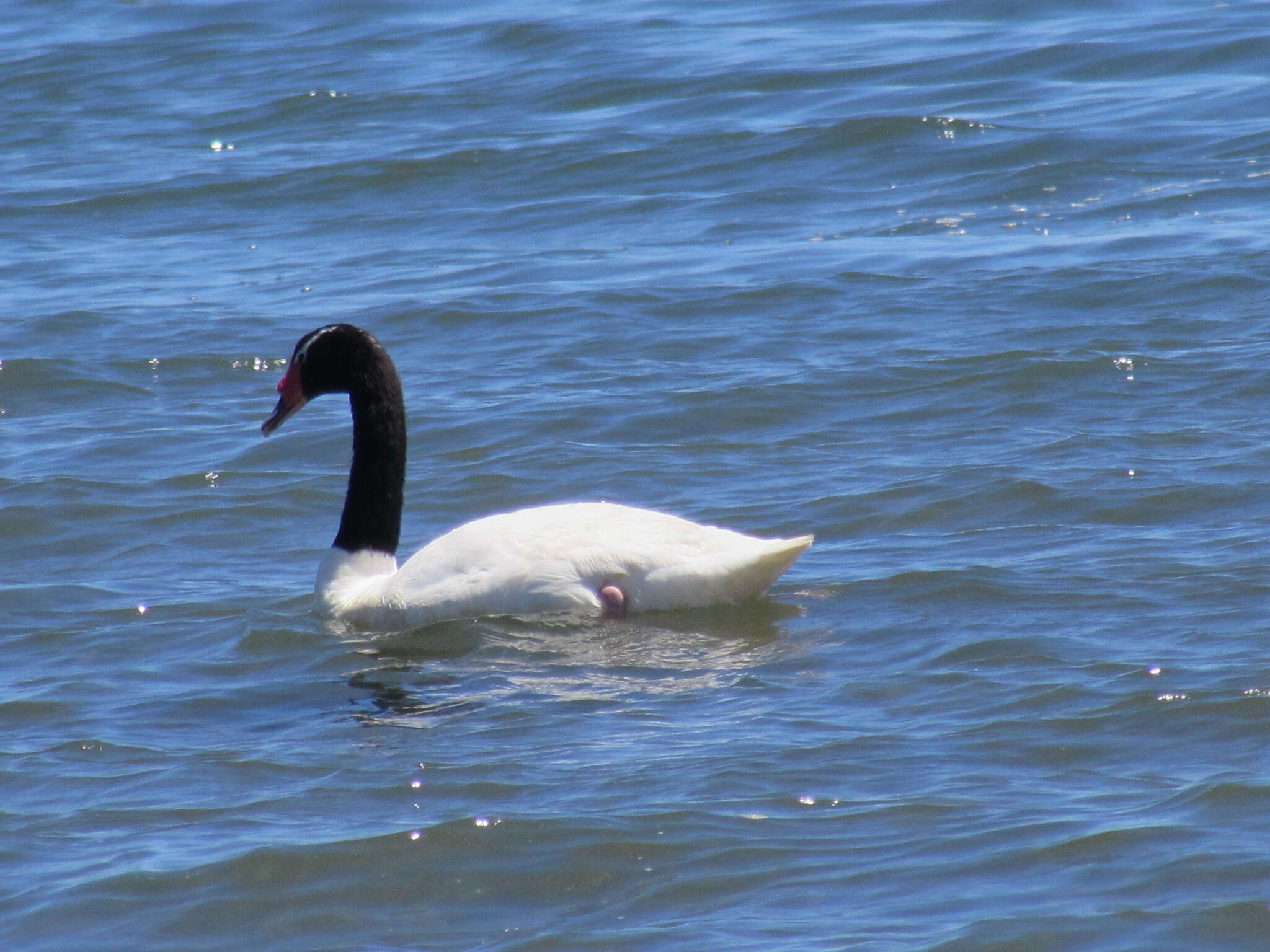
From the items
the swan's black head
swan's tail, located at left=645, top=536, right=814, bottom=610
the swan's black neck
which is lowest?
swan's tail, located at left=645, top=536, right=814, bottom=610

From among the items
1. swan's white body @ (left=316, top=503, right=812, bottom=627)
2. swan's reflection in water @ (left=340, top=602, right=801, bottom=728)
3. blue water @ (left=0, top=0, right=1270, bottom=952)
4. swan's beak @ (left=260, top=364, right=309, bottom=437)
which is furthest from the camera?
swan's beak @ (left=260, top=364, right=309, bottom=437)

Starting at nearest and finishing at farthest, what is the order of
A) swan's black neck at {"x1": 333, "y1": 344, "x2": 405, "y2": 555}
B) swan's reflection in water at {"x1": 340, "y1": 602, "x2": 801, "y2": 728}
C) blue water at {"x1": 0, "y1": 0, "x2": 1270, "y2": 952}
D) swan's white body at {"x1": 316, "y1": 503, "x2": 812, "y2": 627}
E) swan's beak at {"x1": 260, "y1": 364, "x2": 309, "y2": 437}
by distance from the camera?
1. blue water at {"x1": 0, "y1": 0, "x2": 1270, "y2": 952}
2. swan's reflection in water at {"x1": 340, "y1": 602, "x2": 801, "y2": 728}
3. swan's white body at {"x1": 316, "y1": 503, "x2": 812, "y2": 627}
4. swan's black neck at {"x1": 333, "y1": 344, "x2": 405, "y2": 555}
5. swan's beak at {"x1": 260, "y1": 364, "x2": 309, "y2": 437}

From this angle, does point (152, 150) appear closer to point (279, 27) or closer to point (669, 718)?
point (279, 27)

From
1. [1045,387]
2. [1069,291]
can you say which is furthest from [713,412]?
[1069,291]

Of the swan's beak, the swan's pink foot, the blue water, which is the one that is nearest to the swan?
the swan's pink foot

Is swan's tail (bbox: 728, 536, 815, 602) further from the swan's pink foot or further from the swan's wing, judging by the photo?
the swan's pink foot

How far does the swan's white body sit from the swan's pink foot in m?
0.02

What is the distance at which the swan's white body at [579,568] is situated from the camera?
773cm

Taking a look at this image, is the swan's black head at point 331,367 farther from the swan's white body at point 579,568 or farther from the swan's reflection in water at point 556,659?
the swan's reflection in water at point 556,659

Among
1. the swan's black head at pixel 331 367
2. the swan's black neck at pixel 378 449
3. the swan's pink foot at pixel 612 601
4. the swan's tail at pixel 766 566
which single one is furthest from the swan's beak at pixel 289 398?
the swan's tail at pixel 766 566

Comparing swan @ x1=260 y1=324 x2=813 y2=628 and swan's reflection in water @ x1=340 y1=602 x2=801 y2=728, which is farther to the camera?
swan @ x1=260 y1=324 x2=813 y2=628

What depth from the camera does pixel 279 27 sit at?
21.5 metres

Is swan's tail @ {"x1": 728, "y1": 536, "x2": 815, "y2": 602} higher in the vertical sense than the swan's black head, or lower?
lower

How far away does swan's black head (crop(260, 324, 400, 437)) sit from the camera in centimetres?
851
